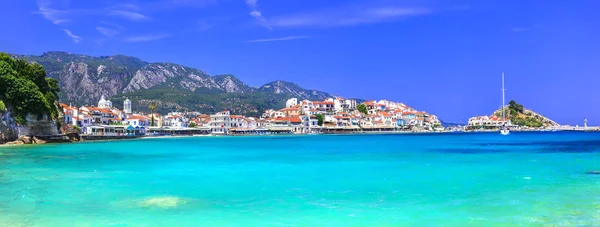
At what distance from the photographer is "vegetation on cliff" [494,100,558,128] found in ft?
479

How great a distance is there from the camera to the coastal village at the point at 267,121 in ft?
285

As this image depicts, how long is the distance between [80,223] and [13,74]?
45.7 metres

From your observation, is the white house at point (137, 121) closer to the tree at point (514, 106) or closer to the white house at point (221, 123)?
the white house at point (221, 123)

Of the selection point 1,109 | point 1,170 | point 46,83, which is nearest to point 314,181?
point 1,170

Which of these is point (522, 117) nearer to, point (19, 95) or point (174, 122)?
point (174, 122)

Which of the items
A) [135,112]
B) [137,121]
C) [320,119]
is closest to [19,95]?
[137,121]

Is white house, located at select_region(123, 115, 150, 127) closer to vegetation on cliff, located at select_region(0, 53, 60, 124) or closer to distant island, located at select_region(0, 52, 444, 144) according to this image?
distant island, located at select_region(0, 52, 444, 144)

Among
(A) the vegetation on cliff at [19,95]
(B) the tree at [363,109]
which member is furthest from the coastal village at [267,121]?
(A) the vegetation on cliff at [19,95]

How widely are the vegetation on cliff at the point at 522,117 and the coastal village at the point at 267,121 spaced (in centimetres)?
2298

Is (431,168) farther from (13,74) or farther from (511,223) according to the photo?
(13,74)

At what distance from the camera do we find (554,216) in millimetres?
11000

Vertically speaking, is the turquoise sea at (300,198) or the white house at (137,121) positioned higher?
the white house at (137,121)

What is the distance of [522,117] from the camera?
14962 cm

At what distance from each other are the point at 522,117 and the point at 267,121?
83.6 m
